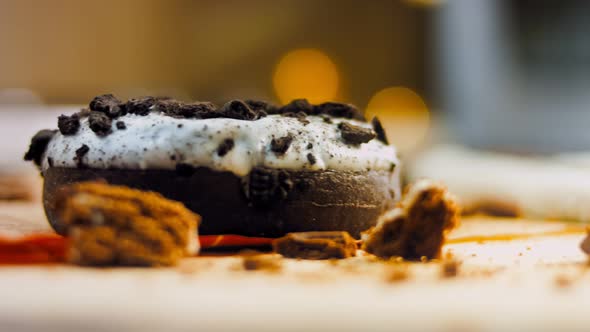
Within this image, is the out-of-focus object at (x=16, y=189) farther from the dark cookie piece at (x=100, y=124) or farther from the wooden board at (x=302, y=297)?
the wooden board at (x=302, y=297)

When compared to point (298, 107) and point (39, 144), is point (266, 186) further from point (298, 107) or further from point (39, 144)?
point (39, 144)

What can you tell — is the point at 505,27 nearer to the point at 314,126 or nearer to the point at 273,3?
the point at 273,3

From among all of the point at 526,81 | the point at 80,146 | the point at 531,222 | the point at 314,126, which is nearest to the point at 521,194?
the point at 531,222

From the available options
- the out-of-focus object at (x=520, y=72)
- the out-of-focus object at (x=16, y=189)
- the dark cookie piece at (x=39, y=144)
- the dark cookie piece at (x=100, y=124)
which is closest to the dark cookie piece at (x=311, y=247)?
the dark cookie piece at (x=100, y=124)

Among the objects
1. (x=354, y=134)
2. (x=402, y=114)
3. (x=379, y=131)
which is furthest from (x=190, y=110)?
(x=402, y=114)

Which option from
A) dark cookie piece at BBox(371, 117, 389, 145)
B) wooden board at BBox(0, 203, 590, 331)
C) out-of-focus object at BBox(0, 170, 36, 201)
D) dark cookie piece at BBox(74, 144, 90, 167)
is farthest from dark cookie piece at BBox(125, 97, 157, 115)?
out-of-focus object at BBox(0, 170, 36, 201)

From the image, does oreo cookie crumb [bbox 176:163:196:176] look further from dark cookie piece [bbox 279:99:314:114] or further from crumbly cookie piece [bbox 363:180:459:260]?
crumbly cookie piece [bbox 363:180:459:260]
